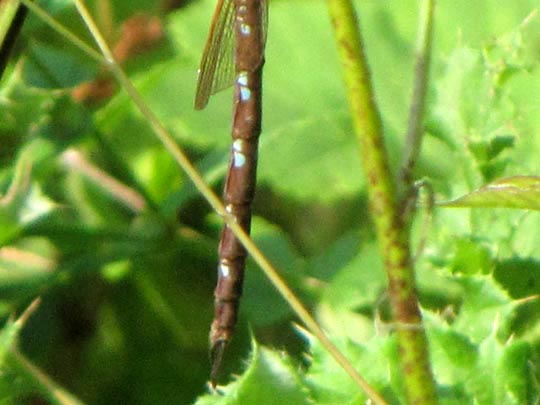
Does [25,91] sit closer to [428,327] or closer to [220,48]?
[220,48]

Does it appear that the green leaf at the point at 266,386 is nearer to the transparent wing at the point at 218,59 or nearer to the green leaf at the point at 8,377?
the green leaf at the point at 8,377

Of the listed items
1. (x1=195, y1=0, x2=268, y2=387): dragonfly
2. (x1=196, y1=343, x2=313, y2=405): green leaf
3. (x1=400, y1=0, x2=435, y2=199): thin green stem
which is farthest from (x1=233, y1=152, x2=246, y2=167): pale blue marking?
(x1=400, y1=0, x2=435, y2=199): thin green stem

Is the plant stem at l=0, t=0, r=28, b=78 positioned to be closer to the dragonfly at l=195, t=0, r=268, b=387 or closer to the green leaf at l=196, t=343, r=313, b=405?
the dragonfly at l=195, t=0, r=268, b=387

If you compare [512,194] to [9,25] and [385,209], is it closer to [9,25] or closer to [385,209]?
[385,209]

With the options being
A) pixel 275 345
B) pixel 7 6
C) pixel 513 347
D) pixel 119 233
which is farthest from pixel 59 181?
pixel 513 347

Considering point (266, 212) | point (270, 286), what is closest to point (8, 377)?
point (270, 286)

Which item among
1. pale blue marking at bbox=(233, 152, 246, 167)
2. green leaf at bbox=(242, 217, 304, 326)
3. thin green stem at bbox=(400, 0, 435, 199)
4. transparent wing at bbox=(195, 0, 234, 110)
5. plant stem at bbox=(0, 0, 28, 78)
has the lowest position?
green leaf at bbox=(242, 217, 304, 326)
